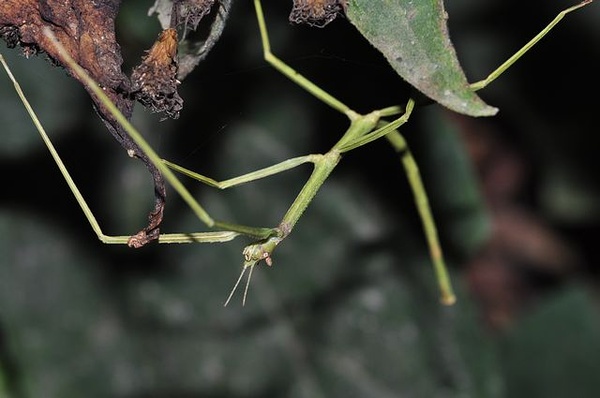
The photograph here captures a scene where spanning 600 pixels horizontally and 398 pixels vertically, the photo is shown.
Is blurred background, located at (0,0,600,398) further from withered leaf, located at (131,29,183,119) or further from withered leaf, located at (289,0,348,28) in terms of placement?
withered leaf, located at (131,29,183,119)

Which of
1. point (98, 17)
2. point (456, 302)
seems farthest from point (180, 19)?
point (456, 302)

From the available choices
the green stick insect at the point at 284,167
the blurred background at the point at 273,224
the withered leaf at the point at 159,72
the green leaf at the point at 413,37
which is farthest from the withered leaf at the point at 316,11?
the blurred background at the point at 273,224

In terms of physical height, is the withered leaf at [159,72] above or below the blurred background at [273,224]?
above

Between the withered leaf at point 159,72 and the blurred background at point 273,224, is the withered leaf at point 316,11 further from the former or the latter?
the blurred background at point 273,224

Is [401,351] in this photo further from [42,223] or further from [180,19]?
[180,19]

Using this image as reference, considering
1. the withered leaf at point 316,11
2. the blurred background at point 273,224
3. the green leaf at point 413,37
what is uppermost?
the withered leaf at point 316,11

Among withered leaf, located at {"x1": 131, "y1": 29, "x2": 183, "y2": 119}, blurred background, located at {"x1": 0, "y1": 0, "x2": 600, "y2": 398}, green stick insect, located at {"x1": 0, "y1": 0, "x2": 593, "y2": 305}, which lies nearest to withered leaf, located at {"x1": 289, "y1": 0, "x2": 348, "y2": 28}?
withered leaf, located at {"x1": 131, "y1": 29, "x2": 183, "y2": 119}
